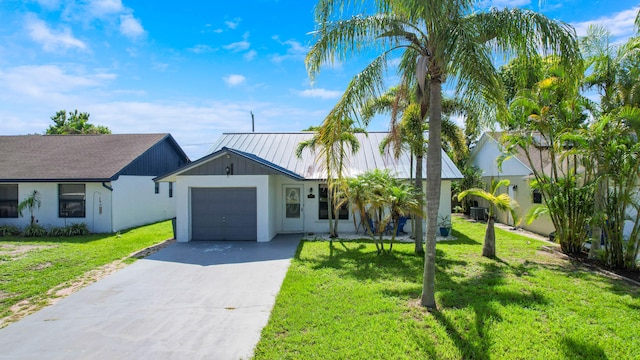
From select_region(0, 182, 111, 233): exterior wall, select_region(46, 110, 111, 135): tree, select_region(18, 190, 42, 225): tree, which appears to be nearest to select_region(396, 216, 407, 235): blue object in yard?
select_region(0, 182, 111, 233): exterior wall

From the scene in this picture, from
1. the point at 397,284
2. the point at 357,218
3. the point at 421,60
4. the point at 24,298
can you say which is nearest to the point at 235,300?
the point at 397,284

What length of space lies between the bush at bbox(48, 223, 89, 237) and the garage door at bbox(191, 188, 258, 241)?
5304mm

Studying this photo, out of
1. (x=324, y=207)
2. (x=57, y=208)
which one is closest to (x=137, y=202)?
(x=57, y=208)

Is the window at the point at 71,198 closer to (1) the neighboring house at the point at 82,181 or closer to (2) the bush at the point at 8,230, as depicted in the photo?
(1) the neighboring house at the point at 82,181

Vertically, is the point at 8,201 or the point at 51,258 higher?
the point at 8,201

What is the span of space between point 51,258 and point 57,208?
20.2ft

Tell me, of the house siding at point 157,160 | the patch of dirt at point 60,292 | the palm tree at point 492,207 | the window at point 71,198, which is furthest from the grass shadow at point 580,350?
the window at point 71,198

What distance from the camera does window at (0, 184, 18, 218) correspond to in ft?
47.5

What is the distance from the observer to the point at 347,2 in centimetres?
582

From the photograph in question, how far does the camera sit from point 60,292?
22.3ft

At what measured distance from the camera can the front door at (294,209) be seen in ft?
47.1

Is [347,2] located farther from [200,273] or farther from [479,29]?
[200,273]

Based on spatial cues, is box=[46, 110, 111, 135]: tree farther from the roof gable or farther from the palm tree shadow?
the palm tree shadow

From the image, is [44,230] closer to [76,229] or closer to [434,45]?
[76,229]
